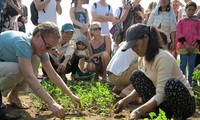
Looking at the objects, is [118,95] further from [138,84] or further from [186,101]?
[186,101]

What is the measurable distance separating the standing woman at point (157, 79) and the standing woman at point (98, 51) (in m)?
2.64

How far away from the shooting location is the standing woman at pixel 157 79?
11.2ft

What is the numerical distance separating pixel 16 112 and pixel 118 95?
65.1 inches

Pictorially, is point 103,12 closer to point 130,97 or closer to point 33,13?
point 33,13

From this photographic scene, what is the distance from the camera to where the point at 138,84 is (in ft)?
13.1

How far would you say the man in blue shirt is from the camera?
3470 millimetres

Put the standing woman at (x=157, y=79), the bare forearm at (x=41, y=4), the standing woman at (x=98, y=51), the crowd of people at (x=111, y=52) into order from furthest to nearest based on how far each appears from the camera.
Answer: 1. the standing woman at (x=98, y=51)
2. the bare forearm at (x=41, y=4)
3. the crowd of people at (x=111, y=52)
4. the standing woman at (x=157, y=79)

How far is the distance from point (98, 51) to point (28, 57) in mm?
3394

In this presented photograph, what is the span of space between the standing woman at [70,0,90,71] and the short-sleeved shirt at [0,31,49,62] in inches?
111

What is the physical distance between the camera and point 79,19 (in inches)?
270

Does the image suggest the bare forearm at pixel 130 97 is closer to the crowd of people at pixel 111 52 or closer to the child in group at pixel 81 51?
the crowd of people at pixel 111 52

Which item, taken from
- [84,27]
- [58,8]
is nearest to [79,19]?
[84,27]

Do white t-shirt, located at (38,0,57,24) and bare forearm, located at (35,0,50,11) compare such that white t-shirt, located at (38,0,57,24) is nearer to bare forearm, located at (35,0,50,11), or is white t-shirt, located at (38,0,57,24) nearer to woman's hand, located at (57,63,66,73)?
bare forearm, located at (35,0,50,11)

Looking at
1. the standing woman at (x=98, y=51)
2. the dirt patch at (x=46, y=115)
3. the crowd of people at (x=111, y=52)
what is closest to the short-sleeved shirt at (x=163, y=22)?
the crowd of people at (x=111, y=52)
